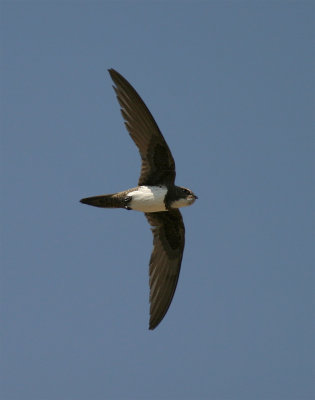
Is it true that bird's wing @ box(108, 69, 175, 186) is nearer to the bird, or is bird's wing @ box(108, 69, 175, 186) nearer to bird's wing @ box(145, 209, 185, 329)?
the bird

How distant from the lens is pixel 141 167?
1230 centimetres

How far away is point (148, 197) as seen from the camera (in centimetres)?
1221

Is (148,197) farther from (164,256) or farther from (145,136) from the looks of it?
(164,256)

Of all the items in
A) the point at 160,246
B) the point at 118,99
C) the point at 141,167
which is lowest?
the point at 160,246

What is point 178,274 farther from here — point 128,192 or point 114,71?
point 114,71

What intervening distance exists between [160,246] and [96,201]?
1.48m

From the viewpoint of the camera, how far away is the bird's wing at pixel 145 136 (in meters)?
11.9

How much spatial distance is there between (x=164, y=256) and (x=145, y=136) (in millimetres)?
1915

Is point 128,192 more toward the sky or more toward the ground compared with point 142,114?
more toward the ground

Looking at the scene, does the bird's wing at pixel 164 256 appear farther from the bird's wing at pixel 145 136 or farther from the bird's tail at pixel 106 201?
the bird's tail at pixel 106 201

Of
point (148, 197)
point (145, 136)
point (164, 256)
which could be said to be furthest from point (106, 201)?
point (164, 256)

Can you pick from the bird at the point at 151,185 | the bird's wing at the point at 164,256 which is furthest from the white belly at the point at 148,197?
the bird's wing at the point at 164,256

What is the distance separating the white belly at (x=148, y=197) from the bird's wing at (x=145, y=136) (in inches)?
4.2

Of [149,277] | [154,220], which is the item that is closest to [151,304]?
[149,277]
